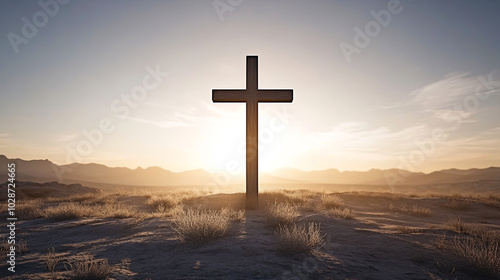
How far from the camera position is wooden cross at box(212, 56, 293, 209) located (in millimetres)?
8641

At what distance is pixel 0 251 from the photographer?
14.1 ft

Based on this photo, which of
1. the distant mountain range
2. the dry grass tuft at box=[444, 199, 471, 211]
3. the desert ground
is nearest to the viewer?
the desert ground

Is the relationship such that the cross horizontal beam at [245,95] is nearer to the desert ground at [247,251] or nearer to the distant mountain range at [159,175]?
the desert ground at [247,251]

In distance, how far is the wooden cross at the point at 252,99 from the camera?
8.64m

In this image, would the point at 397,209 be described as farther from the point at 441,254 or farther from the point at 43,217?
the point at 43,217

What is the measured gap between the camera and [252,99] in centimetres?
898

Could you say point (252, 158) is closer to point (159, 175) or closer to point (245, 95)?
point (245, 95)

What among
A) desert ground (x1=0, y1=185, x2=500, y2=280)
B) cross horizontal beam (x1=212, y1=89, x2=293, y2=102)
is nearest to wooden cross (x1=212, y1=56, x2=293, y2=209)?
cross horizontal beam (x1=212, y1=89, x2=293, y2=102)

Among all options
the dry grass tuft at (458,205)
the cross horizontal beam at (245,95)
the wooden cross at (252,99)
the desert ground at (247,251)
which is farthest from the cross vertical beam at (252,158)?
the dry grass tuft at (458,205)

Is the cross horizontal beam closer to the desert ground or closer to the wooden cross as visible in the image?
the wooden cross

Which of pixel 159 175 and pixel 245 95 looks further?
pixel 159 175

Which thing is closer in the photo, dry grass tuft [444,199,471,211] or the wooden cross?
the wooden cross

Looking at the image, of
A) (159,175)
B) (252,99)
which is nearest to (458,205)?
(252,99)

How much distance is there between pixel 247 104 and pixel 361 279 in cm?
661
